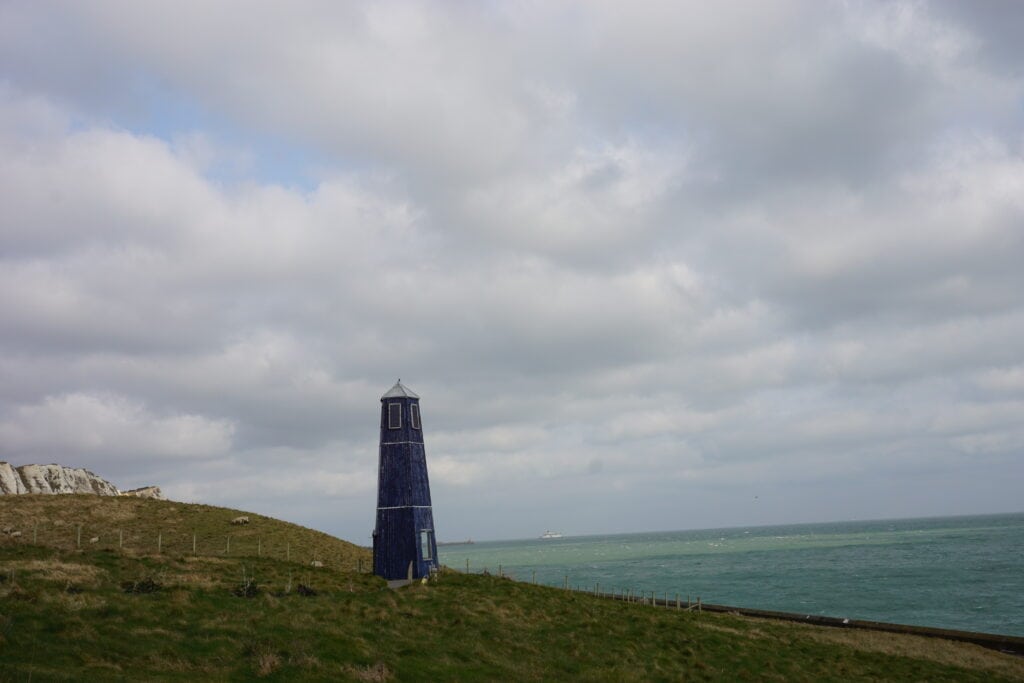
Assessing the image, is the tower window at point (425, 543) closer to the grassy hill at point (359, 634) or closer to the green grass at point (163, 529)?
the grassy hill at point (359, 634)

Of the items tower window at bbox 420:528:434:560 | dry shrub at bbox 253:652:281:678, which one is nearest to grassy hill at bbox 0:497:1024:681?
dry shrub at bbox 253:652:281:678

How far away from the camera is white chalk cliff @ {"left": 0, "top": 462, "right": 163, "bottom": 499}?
88000 millimetres

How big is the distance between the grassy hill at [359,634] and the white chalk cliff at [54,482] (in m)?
36.9

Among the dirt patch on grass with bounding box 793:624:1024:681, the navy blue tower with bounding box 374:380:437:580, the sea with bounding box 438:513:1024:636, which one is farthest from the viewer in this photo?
the sea with bounding box 438:513:1024:636

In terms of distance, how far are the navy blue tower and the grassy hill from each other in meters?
1.64

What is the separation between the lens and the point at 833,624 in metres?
60.5

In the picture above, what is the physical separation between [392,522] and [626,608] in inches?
596

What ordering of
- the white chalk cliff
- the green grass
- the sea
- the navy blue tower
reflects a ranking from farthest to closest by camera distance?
Answer: the white chalk cliff → the sea → the green grass → the navy blue tower

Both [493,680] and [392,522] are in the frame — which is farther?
[392,522]

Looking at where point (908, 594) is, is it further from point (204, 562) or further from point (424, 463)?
point (204, 562)

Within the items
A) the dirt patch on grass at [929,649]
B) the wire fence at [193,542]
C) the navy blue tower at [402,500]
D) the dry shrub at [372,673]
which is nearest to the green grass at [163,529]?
the wire fence at [193,542]

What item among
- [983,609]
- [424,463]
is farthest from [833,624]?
[424,463]

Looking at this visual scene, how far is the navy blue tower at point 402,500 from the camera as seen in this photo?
154 ft

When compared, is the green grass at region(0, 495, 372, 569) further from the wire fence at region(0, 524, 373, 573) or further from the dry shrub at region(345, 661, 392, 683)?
the dry shrub at region(345, 661, 392, 683)
